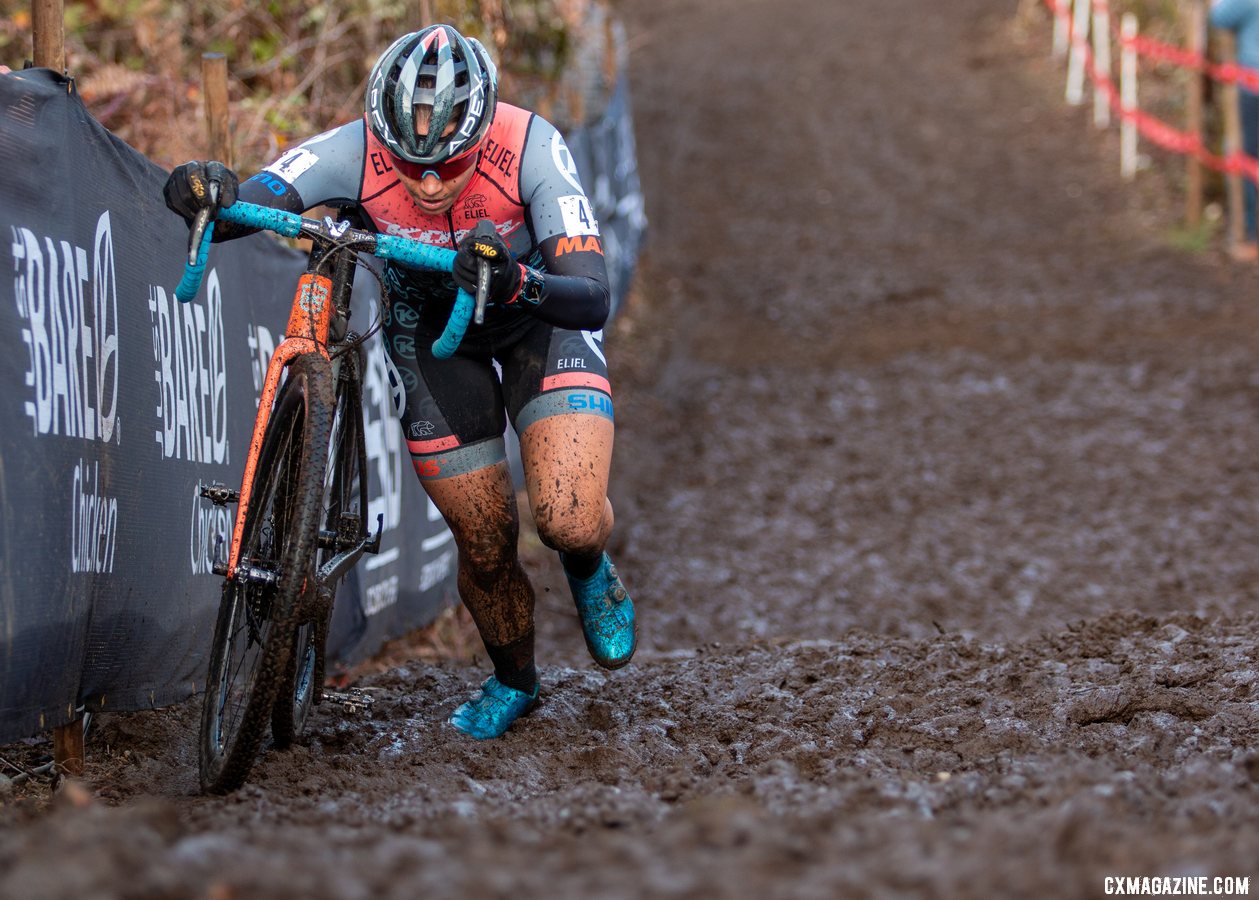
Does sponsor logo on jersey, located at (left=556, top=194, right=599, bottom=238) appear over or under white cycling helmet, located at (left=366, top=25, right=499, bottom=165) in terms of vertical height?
under

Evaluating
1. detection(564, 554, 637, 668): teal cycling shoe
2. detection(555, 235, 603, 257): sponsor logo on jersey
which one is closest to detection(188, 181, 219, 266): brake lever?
detection(555, 235, 603, 257): sponsor logo on jersey

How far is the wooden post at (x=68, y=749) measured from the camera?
4.04m

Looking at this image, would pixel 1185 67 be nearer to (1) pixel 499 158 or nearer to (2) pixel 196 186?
(1) pixel 499 158

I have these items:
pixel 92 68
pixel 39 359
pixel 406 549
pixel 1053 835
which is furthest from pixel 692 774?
pixel 92 68

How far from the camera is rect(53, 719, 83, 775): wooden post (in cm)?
404

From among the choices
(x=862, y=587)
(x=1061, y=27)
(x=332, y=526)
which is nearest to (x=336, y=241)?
(x=332, y=526)

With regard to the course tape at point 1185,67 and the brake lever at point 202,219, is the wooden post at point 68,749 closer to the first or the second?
the brake lever at point 202,219

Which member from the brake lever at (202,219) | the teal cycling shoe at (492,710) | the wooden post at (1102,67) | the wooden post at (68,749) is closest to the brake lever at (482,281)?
the brake lever at (202,219)

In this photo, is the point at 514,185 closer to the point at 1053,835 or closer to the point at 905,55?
the point at 1053,835

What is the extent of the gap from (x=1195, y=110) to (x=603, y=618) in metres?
12.4

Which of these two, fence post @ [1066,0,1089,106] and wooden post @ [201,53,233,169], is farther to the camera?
fence post @ [1066,0,1089,106]

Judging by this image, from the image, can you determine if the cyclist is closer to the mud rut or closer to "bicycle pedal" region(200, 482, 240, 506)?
the mud rut

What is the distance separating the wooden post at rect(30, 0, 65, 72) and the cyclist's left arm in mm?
1482

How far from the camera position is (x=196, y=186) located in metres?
3.81
